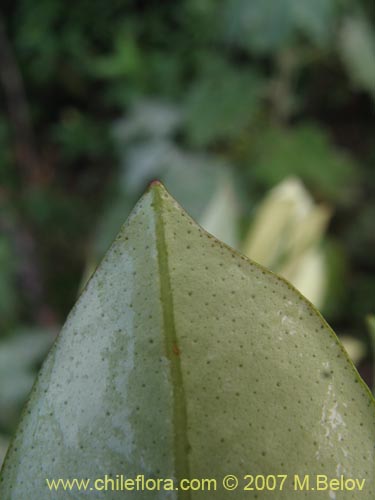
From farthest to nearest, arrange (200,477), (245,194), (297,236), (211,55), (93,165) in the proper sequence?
(93,165) → (211,55) → (245,194) → (297,236) → (200,477)

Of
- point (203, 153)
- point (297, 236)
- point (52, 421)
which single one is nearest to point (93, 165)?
point (203, 153)

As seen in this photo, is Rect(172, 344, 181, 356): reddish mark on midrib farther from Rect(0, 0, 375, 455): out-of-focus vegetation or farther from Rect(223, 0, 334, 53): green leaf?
Rect(223, 0, 334, 53): green leaf

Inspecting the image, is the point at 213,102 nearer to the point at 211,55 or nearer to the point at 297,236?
the point at 211,55

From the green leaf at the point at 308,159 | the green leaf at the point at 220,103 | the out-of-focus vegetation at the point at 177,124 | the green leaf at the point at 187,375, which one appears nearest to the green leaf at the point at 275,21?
the out-of-focus vegetation at the point at 177,124

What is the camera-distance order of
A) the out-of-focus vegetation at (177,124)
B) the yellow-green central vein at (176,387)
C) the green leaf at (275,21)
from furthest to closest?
1. the out-of-focus vegetation at (177,124)
2. the green leaf at (275,21)
3. the yellow-green central vein at (176,387)

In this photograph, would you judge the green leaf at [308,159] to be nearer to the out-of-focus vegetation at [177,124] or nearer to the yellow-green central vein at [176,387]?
the out-of-focus vegetation at [177,124]

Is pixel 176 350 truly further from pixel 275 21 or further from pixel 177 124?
pixel 177 124
